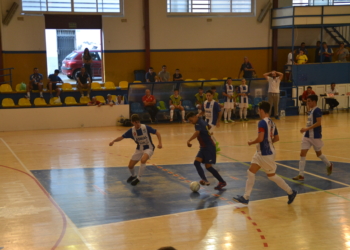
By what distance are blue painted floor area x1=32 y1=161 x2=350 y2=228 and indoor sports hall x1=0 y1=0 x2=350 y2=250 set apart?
1.7 inches

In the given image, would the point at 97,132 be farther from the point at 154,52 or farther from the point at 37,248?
the point at 37,248

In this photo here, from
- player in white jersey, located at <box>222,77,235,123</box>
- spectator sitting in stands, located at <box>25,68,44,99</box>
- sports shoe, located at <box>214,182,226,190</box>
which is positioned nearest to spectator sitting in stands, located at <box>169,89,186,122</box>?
player in white jersey, located at <box>222,77,235,123</box>

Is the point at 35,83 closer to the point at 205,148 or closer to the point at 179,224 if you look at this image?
the point at 205,148

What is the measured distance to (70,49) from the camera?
975 inches

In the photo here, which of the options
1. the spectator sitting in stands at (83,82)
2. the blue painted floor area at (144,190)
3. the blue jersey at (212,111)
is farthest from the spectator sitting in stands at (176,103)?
the blue painted floor area at (144,190)

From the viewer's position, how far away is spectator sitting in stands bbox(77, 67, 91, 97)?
21.3 metres

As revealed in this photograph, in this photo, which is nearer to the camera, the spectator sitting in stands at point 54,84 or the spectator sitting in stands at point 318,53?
the spectator sitting in stands at point 54,84

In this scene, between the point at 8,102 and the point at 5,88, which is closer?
the point at 8,102

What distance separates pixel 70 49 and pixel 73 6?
8.32 feet

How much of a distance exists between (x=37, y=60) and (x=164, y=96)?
22.8 ft

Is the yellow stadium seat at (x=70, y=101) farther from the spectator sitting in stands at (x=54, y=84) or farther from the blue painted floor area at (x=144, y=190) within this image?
the blue painted floor area at (x=144, y=190)

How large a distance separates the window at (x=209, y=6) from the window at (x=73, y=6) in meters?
3.15

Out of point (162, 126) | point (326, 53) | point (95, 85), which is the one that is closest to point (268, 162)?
point (162, 126)

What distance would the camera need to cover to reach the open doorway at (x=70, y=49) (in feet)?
78.4
